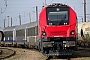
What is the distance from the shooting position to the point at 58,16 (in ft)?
51.7

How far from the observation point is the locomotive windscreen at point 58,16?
51.3 ft

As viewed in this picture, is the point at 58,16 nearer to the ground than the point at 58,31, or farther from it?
farther from it

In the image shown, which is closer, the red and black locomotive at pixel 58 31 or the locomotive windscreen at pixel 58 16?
the red and black locomotive at pixel 58 31

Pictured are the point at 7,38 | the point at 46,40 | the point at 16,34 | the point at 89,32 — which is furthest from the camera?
the point at 7,38

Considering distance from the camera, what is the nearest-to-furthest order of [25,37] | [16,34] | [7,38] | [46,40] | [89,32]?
[46,40] < [89,32] < [25,37] < [16,34] < [7,38]

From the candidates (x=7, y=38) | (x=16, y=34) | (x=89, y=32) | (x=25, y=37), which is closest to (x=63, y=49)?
(x=89, y=32)

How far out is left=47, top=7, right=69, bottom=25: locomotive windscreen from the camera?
1562 centimetres

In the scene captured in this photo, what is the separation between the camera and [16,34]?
124 feet

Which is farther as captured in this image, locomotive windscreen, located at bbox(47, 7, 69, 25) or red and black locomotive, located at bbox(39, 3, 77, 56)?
locomotive windscreen, located at bbox(47, 7, 69, 25)

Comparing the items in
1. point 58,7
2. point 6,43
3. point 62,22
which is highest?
point 58,7

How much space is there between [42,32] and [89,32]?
1317 centimetres

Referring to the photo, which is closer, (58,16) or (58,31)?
(58,31)

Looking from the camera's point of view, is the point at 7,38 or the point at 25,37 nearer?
the point at 25,37

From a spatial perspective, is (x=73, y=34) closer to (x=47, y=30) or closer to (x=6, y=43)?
(x=47, y=30)
